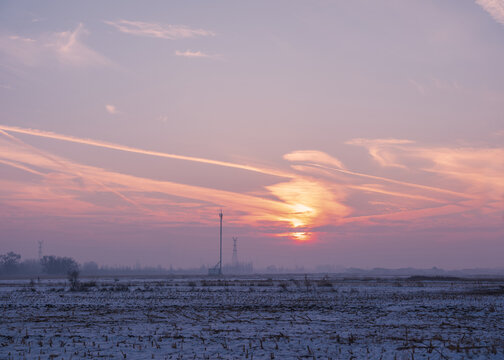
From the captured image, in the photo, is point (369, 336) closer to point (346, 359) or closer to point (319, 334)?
point (319, 334)

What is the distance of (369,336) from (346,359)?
4.80 m

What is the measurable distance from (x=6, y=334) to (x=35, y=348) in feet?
14.0

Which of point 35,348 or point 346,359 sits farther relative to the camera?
point 35,348

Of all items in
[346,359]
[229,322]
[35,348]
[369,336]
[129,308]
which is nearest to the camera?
[346,359]

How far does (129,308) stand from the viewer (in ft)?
112

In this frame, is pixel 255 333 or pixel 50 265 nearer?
pixel 255 333

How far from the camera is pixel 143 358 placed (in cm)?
1605

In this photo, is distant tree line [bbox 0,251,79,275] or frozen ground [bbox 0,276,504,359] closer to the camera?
frozen ground [bbox 0,276,504,359]

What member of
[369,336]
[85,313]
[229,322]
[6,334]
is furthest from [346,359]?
[85,313]

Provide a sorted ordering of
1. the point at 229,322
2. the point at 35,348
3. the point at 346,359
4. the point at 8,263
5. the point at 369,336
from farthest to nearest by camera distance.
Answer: the point at 8,263, the point at 229,322, the point at 369,336, the point at 35,348, the point at 346,359

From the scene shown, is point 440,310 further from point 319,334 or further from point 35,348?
point 35,348

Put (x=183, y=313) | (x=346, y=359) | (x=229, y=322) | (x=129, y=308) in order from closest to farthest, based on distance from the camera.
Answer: (x=346, y=359) < (x=229, y=322) < (x=183, y=313) < (x=129, y=308)

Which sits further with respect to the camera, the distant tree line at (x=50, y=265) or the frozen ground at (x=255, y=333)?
the distant tree line at (x=50, y=265)

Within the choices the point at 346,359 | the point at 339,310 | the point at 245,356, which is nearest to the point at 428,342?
the point at 346,359
